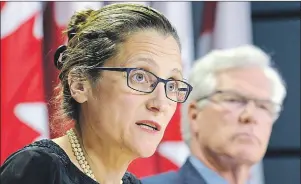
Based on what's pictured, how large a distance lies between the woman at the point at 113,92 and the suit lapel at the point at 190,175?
0.90m

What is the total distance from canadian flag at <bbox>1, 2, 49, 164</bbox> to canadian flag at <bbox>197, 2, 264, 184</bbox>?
0.58 metres

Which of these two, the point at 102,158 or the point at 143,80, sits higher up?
the point at 143,80

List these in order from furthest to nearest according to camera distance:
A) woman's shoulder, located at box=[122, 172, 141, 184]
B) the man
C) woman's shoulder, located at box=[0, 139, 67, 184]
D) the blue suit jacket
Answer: the man
the blue suit jacket
woman's shoulder, located at box=[122, 172, 141, 184]
woman's shoulder, located at box=[0, 139, 67, 184]

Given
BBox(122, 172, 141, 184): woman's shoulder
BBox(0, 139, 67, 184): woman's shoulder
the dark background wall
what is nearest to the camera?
BBox(0, 139, 67, 184): woman's shoulder

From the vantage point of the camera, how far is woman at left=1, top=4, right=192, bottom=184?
0.97 m

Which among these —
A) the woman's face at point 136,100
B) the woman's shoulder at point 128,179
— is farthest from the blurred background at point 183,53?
the woman's face at point 136,100

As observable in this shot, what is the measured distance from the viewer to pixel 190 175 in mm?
1954

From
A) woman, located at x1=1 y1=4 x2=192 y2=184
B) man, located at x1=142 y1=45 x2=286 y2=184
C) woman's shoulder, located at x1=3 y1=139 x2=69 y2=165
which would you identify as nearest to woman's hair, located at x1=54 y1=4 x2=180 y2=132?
woman, located at x1=1 y1=4 x2=192 y2=184

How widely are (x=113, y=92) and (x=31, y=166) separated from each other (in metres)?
0.18

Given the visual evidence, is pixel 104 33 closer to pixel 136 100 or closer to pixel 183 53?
pixel 136 100

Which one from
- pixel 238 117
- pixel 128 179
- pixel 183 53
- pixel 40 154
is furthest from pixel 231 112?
pixel 40 154

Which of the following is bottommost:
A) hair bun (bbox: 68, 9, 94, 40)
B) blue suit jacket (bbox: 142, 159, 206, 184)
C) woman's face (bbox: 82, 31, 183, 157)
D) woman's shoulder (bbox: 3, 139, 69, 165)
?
blue suit jacket (bbox: 142, 159, 206, 184)

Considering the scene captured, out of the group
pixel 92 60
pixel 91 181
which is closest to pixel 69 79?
pixel 92 60

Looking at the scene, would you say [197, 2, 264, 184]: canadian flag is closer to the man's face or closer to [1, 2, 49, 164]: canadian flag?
the man's face
